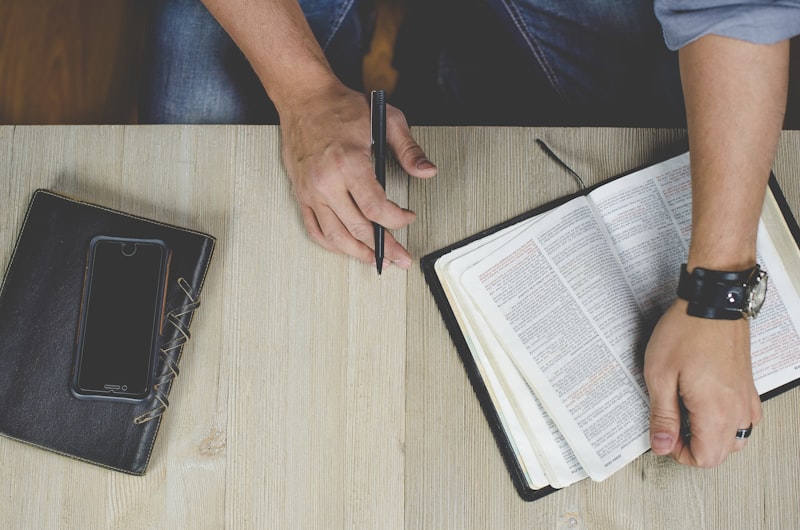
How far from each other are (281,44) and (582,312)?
49cm

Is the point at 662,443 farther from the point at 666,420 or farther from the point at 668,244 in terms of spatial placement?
the point at 668,244

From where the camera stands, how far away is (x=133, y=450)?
2.42ft

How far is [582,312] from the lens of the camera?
76 cm

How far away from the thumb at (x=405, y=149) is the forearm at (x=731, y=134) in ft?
0.97

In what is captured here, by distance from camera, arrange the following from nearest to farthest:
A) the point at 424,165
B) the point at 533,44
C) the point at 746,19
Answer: the point at 746,19
the point at 424,165
the point at 533,44

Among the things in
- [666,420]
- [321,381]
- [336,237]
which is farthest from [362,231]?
[666,420]

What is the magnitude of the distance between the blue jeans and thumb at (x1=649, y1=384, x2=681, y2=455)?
43cm

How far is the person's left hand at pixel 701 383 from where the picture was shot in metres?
0.70

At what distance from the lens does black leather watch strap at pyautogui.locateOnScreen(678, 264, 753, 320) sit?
0.70 metres

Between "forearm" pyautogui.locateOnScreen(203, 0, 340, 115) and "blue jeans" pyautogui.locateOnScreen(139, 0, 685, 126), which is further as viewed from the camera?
"blue jeans" pyautogui.locateOnScreen(139, 0, 685, 126)

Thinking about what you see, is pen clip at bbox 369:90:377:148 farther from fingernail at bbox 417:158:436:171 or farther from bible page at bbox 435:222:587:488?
bible page at bbox 435:222:587:488

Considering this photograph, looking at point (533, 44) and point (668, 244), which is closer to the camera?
point (668, 244)

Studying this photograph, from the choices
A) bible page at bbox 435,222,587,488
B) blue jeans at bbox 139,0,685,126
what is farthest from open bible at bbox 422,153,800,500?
blue jeans at bbox 139,0,685,126

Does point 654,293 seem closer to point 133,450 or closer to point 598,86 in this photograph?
point 598,86
